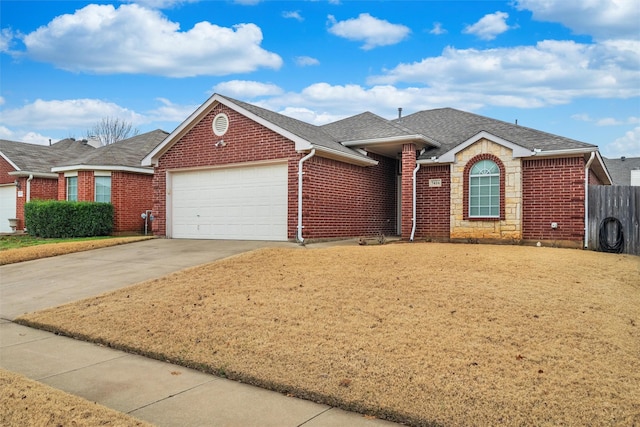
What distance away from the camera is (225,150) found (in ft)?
50.0

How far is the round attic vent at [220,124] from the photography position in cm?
1530

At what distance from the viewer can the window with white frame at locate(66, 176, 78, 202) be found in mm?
21141

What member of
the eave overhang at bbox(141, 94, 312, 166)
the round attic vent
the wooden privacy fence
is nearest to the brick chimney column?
the eave overhang at bbox(141, 94, 312, 166)

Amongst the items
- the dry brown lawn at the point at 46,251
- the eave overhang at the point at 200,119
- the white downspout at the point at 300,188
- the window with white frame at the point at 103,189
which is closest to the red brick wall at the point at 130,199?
the window with white frame at the point at 103,189

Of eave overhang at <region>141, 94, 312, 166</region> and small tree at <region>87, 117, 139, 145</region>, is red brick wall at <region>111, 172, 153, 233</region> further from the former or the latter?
small tree at <region>87, 117, 139, 145</region>

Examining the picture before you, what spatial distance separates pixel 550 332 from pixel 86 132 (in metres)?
57.0

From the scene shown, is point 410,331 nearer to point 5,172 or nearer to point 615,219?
point 615,219

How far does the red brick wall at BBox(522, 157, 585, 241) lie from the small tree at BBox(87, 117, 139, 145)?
48.1 meters

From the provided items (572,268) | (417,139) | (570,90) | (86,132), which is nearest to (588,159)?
(417,139)

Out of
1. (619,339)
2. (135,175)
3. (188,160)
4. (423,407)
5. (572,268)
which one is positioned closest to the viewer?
(423,407)

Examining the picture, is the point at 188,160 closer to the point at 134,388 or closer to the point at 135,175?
the point at 135,175


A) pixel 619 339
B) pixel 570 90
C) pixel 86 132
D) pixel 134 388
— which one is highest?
pixel 86 132

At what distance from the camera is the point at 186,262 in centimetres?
1098

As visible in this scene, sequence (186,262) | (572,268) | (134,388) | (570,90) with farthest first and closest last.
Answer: (570,90) → (186,262) → (572,268) → (134,388)
